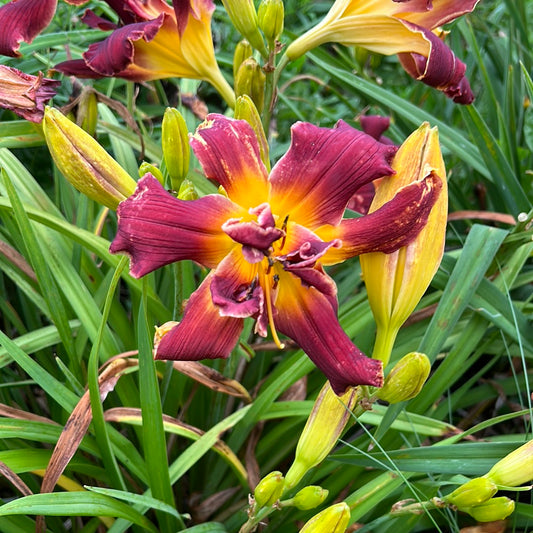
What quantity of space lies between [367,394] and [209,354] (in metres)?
0.22

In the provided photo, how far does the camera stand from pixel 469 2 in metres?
1.04

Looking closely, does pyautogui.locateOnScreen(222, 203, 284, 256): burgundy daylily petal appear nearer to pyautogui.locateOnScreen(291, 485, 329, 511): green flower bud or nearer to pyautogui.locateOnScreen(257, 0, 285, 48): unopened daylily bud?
pyautogui.locateOnScreen(291, 485, 329, 511): green flower bud

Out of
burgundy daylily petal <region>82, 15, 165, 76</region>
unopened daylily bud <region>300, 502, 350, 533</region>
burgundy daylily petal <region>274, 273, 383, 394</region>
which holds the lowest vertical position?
unopened daylily bud <region>300, 502, 350, 533</region>

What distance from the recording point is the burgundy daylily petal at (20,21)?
1.04 metres

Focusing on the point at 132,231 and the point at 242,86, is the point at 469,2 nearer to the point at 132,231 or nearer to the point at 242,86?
the point at 242,86

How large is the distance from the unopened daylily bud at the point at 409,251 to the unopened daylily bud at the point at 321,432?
126mm

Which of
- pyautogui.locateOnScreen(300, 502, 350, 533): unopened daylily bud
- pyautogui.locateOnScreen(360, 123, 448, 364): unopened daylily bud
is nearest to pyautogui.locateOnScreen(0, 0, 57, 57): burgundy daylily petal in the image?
pyautogui.locateOnScreen(360, 123, 448, 364): unopened daylily bud

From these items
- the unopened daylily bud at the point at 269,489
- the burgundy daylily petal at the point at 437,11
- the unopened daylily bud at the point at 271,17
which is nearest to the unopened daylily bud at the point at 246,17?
the unopened daylily bud at the point at 271,17

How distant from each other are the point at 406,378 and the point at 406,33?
1.84ft

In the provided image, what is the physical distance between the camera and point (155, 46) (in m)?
1.04

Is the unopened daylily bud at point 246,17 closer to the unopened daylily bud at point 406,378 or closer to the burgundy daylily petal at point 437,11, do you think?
the burgundy daylily petal at point 437,11

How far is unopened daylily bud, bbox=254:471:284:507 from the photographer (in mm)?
786

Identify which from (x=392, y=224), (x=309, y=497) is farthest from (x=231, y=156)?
(x=309, y=497)

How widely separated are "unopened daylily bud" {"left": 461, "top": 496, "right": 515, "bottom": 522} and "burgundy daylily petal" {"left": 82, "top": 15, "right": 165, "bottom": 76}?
30.6 inches
